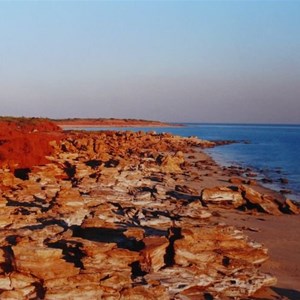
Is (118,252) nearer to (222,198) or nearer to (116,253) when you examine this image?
(116,253)

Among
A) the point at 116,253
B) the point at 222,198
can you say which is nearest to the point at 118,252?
the point at 116,253

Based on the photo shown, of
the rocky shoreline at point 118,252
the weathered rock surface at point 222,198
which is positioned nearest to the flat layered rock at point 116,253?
the rocky shoreline at point 118,252

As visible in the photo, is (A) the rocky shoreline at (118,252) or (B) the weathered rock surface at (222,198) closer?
(A) the rocky shoreline at (118,252)

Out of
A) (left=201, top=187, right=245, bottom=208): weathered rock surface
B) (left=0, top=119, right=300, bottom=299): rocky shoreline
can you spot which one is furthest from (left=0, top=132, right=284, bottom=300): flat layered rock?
(left=201, top=187, right=245, bottom=208): weathered rock surface

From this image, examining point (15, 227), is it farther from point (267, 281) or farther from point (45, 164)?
point (45, 164)

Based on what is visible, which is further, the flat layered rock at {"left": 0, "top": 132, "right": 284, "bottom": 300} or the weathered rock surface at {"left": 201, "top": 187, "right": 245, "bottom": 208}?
the weathered rock surface at {"left": 201, "top": 187, "right": 245, "bottom": 208}

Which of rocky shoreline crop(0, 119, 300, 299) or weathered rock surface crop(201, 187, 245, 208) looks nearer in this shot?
rocky shoreline crop(0, 119, 300, 299)

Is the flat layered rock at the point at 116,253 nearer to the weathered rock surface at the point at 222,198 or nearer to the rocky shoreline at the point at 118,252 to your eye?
the rocky shoreline at the point at 118,252

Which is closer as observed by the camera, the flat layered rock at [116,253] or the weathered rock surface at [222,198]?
the flat layered rock at [116,253]

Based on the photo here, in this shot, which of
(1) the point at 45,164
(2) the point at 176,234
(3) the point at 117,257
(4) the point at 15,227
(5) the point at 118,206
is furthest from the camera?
(1) the point at 45,164

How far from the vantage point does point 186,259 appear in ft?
38.3

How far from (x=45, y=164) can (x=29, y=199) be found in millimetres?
7941

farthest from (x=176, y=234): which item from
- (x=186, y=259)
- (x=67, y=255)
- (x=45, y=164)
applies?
(x=45, y=164)

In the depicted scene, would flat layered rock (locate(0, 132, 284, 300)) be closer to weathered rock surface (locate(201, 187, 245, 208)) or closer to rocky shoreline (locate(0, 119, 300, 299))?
rocky shoreline (locate(0, 119, 300, 299))
